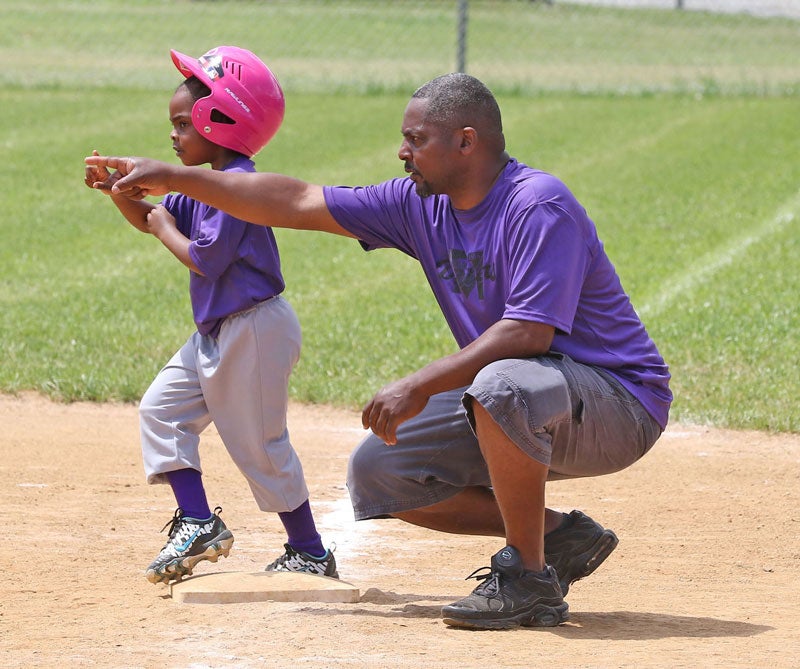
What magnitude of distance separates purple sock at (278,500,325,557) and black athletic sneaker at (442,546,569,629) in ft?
2.39

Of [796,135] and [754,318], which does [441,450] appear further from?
[796,135]

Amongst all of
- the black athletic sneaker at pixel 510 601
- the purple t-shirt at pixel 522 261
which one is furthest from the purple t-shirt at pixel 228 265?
the black athletic sneaker at pixel 510 601

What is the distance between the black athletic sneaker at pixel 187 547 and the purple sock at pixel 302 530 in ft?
0.74

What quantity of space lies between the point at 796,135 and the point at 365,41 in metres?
8.38

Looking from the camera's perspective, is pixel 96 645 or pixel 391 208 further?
pixel 391 208

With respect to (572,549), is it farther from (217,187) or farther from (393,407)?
(217,187)

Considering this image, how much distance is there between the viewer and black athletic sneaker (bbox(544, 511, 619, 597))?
425 centimetres

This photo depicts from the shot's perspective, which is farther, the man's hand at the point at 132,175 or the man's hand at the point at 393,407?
the man's hand at the point at 132,175

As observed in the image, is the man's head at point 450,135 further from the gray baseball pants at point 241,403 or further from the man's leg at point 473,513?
the man's leg at point 473,513

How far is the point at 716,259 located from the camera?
10125mm

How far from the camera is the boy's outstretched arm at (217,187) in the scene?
160 inches

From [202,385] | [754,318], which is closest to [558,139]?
[754,318]

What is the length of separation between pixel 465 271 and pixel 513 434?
572mm

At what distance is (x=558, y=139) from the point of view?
13695 millimetres
